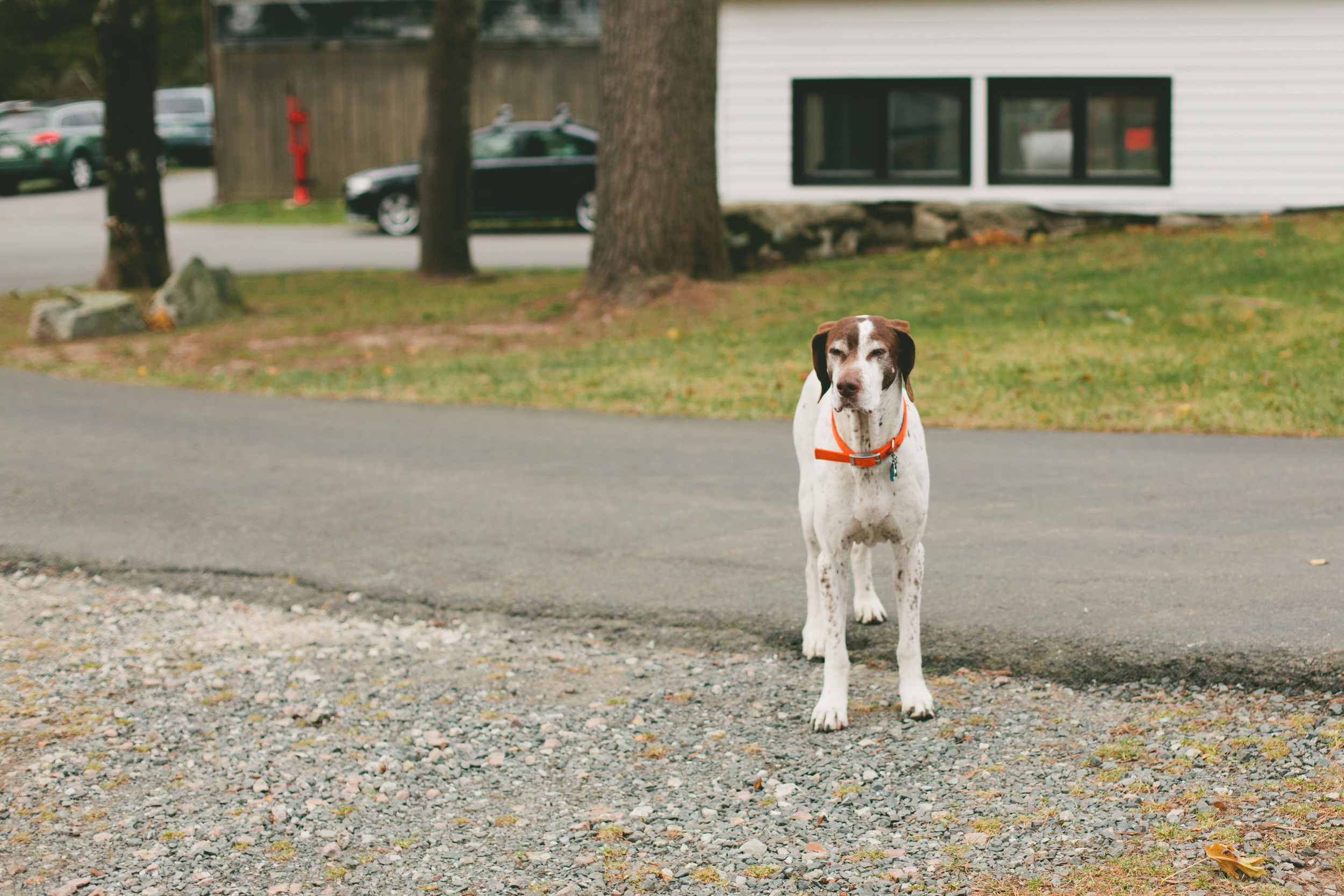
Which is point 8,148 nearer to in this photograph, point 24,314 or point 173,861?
point 24,314

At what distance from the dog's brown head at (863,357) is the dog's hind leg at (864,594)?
4.26ft

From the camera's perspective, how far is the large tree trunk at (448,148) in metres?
17.0

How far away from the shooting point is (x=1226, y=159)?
1750 centimetres

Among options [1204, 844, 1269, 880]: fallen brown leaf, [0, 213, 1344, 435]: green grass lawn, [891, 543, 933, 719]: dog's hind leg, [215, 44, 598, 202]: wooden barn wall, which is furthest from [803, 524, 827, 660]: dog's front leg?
[215, 44, 598, 202]: wooden barn wall

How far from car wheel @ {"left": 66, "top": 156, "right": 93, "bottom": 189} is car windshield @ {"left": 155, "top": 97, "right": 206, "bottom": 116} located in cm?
457

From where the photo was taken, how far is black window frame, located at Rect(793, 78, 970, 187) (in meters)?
17.9

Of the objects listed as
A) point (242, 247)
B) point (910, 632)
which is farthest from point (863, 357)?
point (242, 247)

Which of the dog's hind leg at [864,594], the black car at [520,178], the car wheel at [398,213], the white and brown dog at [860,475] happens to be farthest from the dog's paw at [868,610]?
the car wheel at [398,213]

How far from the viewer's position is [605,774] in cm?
430

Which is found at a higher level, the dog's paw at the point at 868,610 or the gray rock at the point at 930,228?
the gray rock at the point at 930,228

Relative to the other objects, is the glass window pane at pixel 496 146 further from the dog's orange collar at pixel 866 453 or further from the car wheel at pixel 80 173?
the dog's orange collar at pixel 866 453

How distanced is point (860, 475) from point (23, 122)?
34.5m

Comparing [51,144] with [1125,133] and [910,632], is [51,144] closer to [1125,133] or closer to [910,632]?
[1125,133]

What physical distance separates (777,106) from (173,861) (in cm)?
1548
